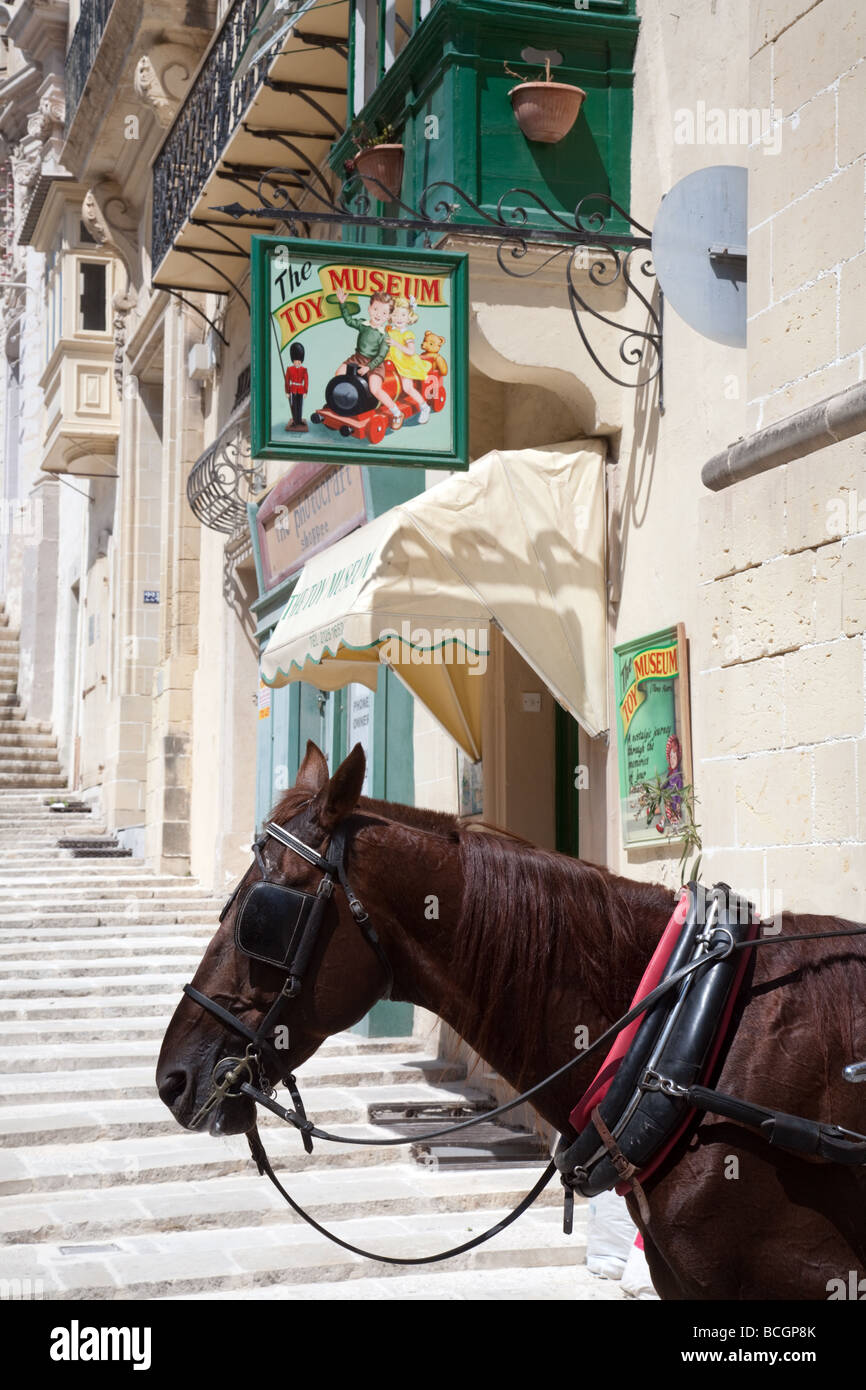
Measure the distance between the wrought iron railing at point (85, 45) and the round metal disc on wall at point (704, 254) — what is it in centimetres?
1192

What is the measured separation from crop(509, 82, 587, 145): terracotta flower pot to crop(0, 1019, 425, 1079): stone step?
17.4 feet

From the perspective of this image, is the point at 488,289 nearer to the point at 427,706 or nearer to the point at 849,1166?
the point at 427,706

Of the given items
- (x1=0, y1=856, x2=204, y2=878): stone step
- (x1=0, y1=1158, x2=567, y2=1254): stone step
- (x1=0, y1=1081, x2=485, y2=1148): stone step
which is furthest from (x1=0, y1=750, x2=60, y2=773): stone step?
(x1=0, y1=1158, x2=567, y2=1254): stone step

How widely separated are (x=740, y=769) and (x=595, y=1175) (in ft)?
5.59

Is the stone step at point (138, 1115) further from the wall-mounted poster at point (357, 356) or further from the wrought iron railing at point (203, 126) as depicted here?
the wrought iron railing at point (203, 126)

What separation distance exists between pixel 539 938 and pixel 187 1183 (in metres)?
4.96

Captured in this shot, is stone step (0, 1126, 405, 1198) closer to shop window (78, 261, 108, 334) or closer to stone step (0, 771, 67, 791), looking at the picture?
shop window (78, 261, 108, 334)

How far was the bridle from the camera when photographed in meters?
3.19

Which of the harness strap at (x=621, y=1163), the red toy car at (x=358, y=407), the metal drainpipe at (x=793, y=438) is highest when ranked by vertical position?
the red toy car at (x=358, y=407)

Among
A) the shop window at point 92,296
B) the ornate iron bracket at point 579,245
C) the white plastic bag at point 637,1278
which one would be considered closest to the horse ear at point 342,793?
Result: the white plastic bag at point 637,1278

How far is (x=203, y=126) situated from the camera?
→ 1266 centimetres

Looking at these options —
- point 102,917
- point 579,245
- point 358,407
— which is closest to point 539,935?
point 358,407

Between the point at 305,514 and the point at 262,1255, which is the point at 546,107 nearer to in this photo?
the point at 305,514

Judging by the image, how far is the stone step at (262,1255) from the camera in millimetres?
5969
